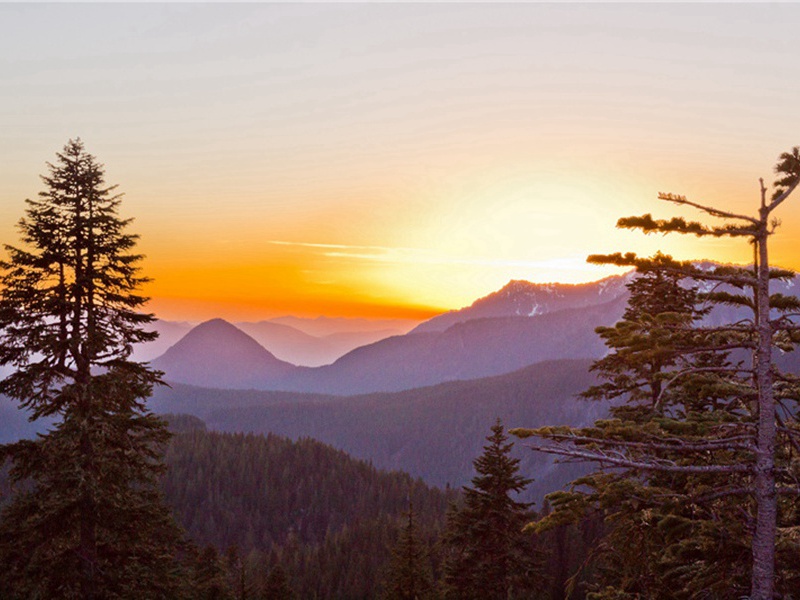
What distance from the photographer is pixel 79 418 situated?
14.2 m

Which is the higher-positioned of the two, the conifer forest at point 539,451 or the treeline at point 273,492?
the conifer forest at point 539,451

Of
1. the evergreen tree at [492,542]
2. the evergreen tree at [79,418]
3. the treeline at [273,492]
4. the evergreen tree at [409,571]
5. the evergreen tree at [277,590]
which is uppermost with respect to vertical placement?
the evergreen tree at [79,418]

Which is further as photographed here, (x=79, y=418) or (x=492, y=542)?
(x=492, y=542)

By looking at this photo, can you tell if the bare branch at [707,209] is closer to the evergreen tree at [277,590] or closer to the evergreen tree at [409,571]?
the evergreen tree at [409,571]

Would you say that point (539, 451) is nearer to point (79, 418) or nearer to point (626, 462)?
point (626, 462)

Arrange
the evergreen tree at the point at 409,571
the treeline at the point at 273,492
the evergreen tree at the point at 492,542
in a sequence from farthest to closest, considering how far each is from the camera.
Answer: the treeline at the point at 273,492
the evergreen tree at the point at 409,571
the evergreen tree at the point at 492,542

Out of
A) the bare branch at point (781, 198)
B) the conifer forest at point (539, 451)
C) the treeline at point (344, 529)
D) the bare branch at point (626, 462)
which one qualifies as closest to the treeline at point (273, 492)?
the treeline at point (344, 529)

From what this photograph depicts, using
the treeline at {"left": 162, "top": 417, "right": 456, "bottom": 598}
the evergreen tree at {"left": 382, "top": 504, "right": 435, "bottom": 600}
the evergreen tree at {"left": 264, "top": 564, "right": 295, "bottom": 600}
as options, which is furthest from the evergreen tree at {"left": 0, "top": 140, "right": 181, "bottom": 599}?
the treeline at {"left": 162, "top": 417, "right": 456, "bottom": 598}

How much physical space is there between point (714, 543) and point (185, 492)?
17540cm

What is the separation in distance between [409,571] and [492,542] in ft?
28.4

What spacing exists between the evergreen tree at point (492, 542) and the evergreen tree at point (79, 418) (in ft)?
40.6

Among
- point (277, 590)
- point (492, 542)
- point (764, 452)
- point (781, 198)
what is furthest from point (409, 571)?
point (781, 198)

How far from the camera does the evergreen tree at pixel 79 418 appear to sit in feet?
46.1

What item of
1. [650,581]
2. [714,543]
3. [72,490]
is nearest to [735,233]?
[714,543]
